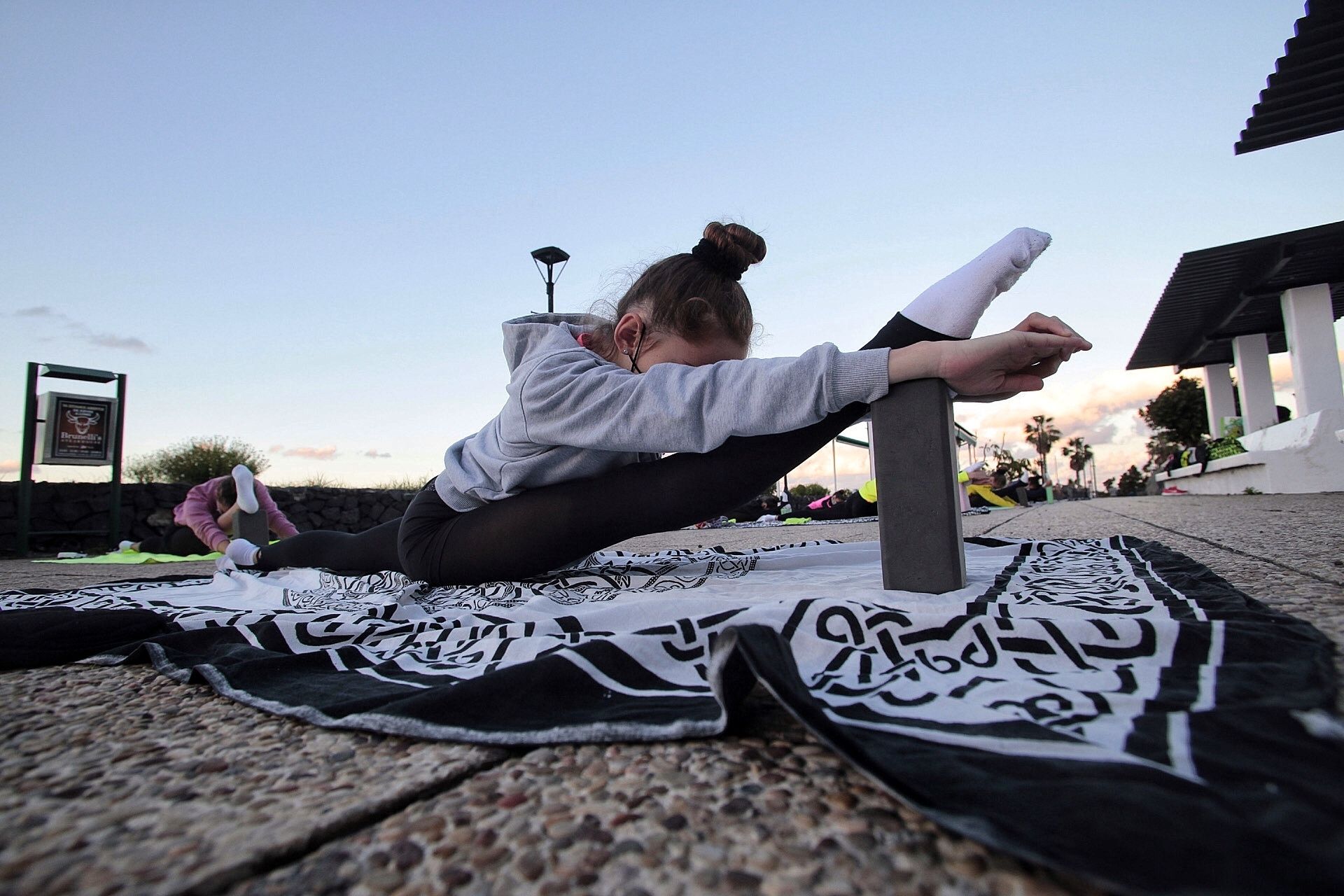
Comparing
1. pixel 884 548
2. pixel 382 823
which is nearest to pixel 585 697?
pixel 382 823

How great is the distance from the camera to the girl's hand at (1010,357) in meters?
1.26

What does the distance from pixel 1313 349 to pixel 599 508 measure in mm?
11235

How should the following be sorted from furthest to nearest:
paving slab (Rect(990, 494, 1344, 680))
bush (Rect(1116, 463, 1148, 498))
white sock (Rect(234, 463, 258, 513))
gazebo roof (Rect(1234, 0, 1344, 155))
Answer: bush (Rect(1116, 463, 1148, 498))
white sock (Rect(234, 463, 258, 513))
gazebo roof (Rect(1234, 0, 1344, 155))
paving slab (Rect(990, 494, 1344, 680))

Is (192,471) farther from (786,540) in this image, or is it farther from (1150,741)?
(1150,741)

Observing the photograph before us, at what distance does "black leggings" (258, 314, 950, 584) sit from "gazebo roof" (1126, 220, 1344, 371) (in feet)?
31.0

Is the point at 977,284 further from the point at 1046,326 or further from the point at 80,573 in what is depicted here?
the point at 80,573

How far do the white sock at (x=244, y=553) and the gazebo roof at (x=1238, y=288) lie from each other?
10.2m

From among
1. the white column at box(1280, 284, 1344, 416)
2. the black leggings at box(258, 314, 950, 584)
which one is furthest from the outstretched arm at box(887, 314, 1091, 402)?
the white column at box(1280, 284, 1344, 416)

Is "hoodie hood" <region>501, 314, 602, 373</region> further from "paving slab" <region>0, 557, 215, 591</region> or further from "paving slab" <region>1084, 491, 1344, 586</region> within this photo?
"paving slab" <region>0, 557, 215, 591</region>

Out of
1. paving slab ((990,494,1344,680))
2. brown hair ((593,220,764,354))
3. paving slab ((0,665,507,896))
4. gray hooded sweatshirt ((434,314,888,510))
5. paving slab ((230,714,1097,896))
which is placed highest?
brown hair ((593,220,764,354))

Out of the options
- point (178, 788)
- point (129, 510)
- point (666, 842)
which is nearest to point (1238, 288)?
point (666, 842)

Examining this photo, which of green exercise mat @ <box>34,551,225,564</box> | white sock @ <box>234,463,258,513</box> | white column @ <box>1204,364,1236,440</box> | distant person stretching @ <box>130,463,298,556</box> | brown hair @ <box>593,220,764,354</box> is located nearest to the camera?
brown hair @ <box>593,220,764,354</box>

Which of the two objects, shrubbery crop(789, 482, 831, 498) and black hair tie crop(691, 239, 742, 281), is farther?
shrubbery crop(789, 482, 831, 498)

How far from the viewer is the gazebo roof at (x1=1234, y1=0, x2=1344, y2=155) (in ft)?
14.2
